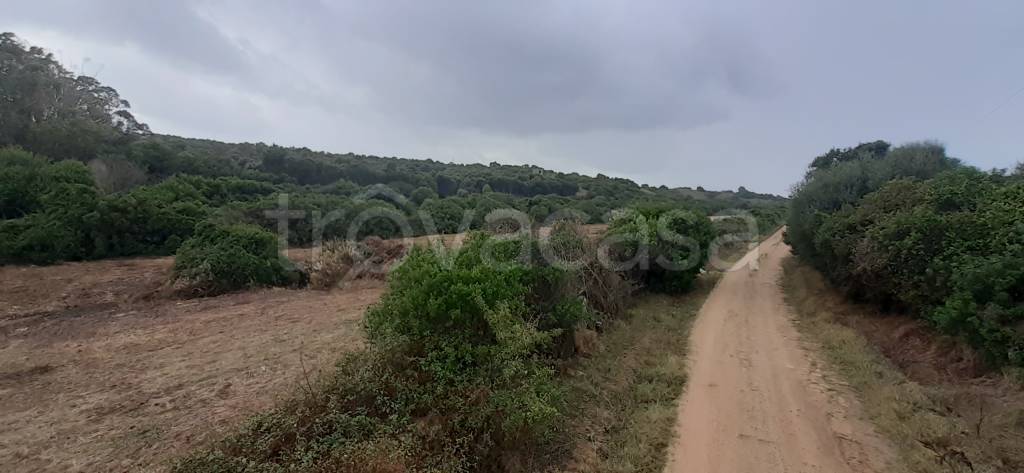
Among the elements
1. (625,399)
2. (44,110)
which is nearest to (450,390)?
(625,399)

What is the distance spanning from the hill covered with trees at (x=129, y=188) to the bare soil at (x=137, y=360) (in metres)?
2.65

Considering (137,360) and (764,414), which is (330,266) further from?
(764,414)

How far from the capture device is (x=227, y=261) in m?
13.7

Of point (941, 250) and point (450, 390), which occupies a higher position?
point (941, 250)

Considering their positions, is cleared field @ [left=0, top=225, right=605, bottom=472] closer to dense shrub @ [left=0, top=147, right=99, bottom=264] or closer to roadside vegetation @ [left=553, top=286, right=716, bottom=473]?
dense shrub @ [left=0, top=147, right=99, bottom=264]

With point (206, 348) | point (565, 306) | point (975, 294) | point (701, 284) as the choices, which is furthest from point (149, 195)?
point (975, 294)

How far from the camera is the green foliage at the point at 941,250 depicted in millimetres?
7070

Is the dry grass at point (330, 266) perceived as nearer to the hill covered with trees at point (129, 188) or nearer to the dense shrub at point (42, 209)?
the hill covered with trees at point (129, 188)

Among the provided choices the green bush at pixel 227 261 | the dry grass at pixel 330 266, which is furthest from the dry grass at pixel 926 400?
the green bush at pixel 227 261

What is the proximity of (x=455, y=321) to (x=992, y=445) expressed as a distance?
586 cm

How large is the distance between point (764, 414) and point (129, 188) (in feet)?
93.9

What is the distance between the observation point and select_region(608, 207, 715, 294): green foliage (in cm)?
1484

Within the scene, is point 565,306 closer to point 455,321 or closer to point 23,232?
point 455,321

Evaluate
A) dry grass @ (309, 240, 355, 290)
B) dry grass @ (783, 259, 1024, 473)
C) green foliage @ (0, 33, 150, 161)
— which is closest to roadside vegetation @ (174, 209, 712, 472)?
dry grass @ (783, 259, 1024, 473)
